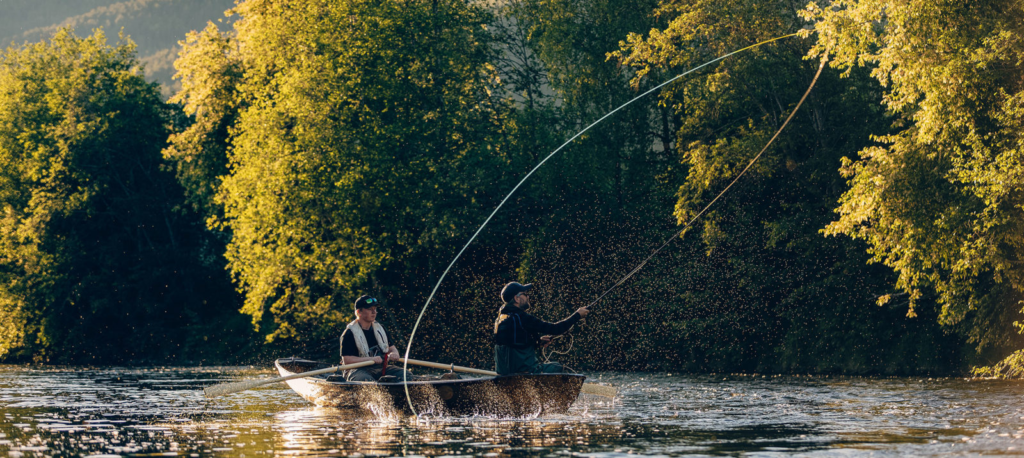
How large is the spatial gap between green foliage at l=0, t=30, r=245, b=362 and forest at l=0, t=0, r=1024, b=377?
0.43ft

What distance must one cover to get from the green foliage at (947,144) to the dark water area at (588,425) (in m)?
2.52

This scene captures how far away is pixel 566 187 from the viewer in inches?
1281

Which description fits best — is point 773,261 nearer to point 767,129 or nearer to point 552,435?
point 767,129

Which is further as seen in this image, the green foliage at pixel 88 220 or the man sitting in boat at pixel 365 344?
the green foliage at pixel 88 220

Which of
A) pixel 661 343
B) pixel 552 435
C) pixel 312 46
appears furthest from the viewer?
pixel 312 46

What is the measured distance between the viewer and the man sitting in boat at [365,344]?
15.8m

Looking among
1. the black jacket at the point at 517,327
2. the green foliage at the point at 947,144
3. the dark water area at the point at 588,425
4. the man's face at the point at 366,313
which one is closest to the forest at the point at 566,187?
the green foliage at the point at 947,144

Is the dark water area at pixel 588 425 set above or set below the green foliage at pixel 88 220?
below

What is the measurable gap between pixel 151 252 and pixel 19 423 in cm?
2941

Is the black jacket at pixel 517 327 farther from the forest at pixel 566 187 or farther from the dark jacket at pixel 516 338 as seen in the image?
the forest at pixel 566 187

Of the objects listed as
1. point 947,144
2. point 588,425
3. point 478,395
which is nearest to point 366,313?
point 478,395

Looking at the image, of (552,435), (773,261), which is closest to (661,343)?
(773,261)

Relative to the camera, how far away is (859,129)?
26.4m

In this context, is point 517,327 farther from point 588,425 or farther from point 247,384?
point 247,384
